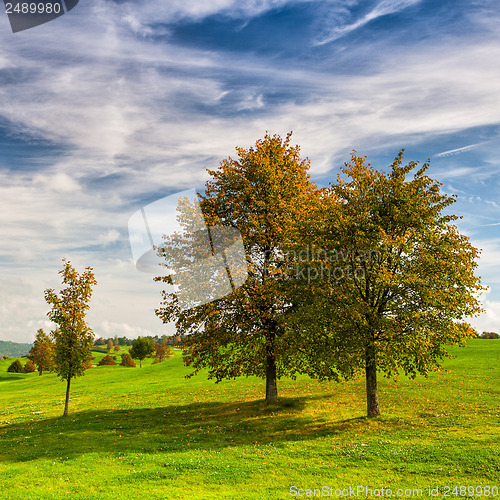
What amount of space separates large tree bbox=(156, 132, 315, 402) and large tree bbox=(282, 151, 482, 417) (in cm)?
289

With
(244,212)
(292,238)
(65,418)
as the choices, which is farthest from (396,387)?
(65,418)

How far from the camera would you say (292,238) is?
80.3ft

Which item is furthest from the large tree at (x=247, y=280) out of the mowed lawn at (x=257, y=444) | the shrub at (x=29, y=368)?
the shrub at (x=29, y=368)

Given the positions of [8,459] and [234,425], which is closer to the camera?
[8,459]

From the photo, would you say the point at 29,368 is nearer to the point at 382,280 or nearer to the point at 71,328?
the point at 71,328

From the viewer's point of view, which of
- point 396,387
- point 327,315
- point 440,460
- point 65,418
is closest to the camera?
point 440,460

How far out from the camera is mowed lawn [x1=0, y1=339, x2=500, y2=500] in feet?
45.5

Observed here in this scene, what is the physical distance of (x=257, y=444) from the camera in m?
19.0

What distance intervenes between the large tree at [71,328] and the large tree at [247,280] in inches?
287

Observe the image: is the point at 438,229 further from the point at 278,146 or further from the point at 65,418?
the point at 65,418

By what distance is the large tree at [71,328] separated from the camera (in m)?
29.3

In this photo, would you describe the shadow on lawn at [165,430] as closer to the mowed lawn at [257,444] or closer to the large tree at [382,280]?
the mowed lawn at [257,444]

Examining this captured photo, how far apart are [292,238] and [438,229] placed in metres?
8.69

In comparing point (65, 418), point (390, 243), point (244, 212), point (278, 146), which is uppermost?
point (278, 146)
